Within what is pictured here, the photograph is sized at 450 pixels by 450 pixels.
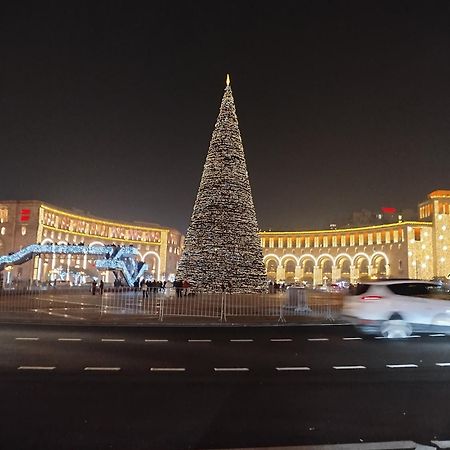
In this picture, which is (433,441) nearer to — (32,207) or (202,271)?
(202,271)

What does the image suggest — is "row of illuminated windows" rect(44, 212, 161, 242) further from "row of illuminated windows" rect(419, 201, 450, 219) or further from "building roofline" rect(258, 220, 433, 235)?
"row of illuminated windows" rect(419, 201, 450, 219)

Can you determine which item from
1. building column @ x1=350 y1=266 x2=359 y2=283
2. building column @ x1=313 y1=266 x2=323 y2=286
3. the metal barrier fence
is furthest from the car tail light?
building column @ x1=313 y1=266 x2=323 y2=286

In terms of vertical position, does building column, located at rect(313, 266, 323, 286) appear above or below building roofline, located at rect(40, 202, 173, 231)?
below

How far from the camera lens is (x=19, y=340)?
12211mm

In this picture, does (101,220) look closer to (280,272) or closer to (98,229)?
(98,229)

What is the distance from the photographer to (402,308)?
527 inches

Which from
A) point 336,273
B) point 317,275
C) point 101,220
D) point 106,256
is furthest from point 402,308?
point 101,220

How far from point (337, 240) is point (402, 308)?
10476 centimetres

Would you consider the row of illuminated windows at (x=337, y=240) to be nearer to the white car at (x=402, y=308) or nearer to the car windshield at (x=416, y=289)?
the car windshield at (x=416, y=289)

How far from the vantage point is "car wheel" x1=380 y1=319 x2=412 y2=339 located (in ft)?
44.1

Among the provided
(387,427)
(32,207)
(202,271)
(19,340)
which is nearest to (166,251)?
(32,207)

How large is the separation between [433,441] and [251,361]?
515cm

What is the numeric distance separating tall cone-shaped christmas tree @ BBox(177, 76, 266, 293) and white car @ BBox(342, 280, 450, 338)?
17780mm

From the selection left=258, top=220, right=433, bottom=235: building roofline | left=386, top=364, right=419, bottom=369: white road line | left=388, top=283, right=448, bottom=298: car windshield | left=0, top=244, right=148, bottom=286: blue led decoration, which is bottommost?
left=386, top=364, right=419, bottom=369: white road line
